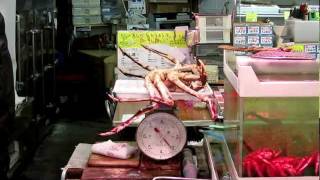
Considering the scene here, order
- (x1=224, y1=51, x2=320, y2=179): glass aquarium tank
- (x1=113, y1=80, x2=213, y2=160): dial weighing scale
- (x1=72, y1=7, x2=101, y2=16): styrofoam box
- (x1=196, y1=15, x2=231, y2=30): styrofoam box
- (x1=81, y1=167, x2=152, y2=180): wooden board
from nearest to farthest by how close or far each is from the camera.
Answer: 1. (x1=224, y1=51, x2=320, y2=179): glass aquarium tank
2. (x1=81, y1=167, x2=152, y2=180): wooden board
3. (x1=113, y1=80, x2=213, y2=160): dial weighing scale
4. (x1=196, y1=15, x2=231, y2=30): styrofoam box
5. (x1=72, y1=7, x2=101, y2=16): styrofoam box

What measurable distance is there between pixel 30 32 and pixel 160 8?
2395 mm

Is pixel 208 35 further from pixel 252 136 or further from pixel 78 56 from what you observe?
pixel 78 56

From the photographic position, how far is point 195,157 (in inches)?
81.4

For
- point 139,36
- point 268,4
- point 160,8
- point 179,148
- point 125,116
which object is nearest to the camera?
point 179,148

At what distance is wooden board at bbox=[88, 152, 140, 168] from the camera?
1.91 meters

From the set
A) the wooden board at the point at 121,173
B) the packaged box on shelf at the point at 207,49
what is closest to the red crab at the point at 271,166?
the wooden board at the point at 121,173

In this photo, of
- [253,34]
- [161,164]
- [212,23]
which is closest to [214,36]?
[212,23]

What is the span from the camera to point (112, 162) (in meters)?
1.93

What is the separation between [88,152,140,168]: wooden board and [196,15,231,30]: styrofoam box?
7.39ft

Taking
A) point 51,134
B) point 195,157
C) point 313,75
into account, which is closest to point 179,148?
point 195,157

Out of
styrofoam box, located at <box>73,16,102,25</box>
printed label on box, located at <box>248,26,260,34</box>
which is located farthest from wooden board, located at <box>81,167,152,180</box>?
styrofoam box, located at <box>73,16,102,25</box>

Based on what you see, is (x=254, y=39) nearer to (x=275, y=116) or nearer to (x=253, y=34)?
(x=253, y=34)

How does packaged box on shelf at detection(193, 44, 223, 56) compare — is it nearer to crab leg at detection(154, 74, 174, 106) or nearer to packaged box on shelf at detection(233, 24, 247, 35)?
packaged box on shelf at detection(233, 24, 247, 35)

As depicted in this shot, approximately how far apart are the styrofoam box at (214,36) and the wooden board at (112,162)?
224 centimetres
